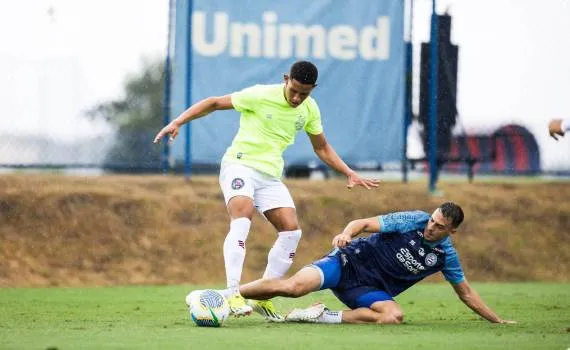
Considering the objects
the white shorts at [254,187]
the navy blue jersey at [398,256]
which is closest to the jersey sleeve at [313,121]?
the white shorts at [254,187]

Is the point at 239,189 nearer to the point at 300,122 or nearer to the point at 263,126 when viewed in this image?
the point at 263,126

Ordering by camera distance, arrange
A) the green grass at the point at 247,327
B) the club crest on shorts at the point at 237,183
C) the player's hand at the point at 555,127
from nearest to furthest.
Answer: the green grass at the point at 247,327 → the player's hand at the point at 555,127 → the club crest on shorts at the point at 237,183

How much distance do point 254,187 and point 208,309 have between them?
1.65 meters

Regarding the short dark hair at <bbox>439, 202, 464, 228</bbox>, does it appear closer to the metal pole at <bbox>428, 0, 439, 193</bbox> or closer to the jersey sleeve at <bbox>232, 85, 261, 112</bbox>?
the jersey sleeve at <bbox>232, 85, 261, 112</bbox>

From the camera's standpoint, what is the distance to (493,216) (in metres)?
21.2

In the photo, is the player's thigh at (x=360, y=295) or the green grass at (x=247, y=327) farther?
the player's thigh at (x=360, y=295)

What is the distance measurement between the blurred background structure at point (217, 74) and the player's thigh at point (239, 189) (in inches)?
304

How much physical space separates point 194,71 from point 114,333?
10.1 metres

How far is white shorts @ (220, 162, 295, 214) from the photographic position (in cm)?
1195

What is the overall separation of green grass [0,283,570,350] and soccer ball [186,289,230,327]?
115mm

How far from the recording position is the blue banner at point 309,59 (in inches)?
781

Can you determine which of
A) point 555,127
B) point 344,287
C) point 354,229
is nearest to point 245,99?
point 354,229

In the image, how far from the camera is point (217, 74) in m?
19.9

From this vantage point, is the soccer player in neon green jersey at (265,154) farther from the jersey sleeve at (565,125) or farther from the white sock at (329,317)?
the jersey sleeve at (565,125)
